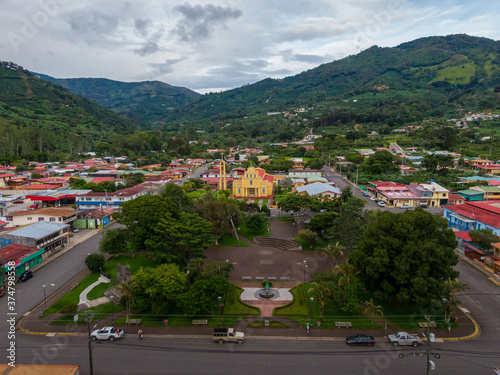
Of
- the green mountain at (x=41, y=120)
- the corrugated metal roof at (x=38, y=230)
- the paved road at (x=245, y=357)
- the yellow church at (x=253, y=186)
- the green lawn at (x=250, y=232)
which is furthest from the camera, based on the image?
the green mountain at (x=41, y=120)

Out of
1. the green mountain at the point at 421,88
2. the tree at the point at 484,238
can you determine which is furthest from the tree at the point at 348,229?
the green mountain at the point at 421,88

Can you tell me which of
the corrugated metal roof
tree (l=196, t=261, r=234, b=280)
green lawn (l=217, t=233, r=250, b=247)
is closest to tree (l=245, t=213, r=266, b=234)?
green lawn (l=217, t=233, r=250, b=247)

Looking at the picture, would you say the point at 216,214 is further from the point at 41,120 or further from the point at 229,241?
the point at 41,120

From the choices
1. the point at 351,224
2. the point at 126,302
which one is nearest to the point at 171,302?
the point at 126,302

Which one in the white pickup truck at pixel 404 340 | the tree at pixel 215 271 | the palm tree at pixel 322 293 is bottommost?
the white pickup truck at pixel 404 340

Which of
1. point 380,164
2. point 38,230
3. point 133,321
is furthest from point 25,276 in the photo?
point 380,164

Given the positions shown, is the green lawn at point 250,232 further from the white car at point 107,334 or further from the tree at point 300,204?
the white car at point 107,334

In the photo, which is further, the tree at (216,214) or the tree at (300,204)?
the tree at (300,204)
